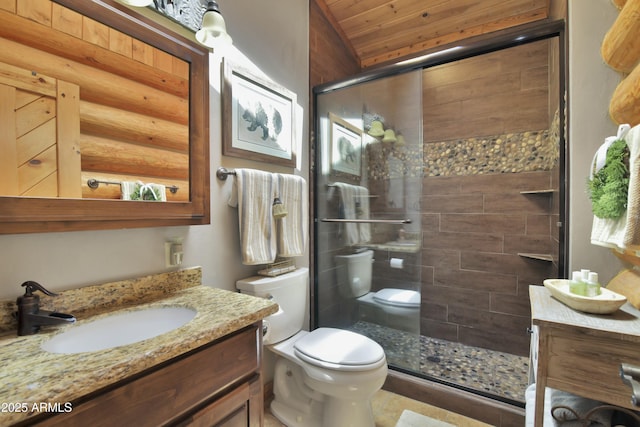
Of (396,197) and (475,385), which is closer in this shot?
(475,385)

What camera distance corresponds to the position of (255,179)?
1494 mm

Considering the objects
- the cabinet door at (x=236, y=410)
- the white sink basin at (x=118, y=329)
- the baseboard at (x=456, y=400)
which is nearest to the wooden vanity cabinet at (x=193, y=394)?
the cabinet door at (x=236, y=410)

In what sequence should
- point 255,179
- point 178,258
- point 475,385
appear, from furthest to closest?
point 475,385
point 255,179
point 178,258

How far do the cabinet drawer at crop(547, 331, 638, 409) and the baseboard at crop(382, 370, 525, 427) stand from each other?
929mm

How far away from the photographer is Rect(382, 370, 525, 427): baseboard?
152 cm

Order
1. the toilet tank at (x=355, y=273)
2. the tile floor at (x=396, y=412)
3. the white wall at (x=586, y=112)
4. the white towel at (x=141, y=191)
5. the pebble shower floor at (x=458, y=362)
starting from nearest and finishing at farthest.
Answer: the white towel at (x=141, y=191)
the white wall at (x=586, y=112)
the tile floor at (x=396, y=412)
the pebble shower floor at (x=458, y=362)
the toilet tank at (x=355, y=273)

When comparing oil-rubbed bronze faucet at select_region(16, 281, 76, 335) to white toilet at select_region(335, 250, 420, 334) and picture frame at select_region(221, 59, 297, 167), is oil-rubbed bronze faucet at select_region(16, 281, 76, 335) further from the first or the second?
white toilet at select_region(335, 250, 420, 334)

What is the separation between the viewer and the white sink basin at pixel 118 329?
83 cm

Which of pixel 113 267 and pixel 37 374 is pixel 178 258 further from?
pixel 37 374

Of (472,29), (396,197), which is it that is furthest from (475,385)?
(472,29)

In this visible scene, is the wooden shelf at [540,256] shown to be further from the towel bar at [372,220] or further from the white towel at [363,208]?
the white towel at [363,208]

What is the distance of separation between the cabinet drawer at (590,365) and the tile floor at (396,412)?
38.7 inches

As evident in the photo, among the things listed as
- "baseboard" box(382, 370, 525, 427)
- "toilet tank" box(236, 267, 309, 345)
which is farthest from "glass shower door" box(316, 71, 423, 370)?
"toilet tank" box(236, 267, 309, 345)

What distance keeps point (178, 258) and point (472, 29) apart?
2.67 m
